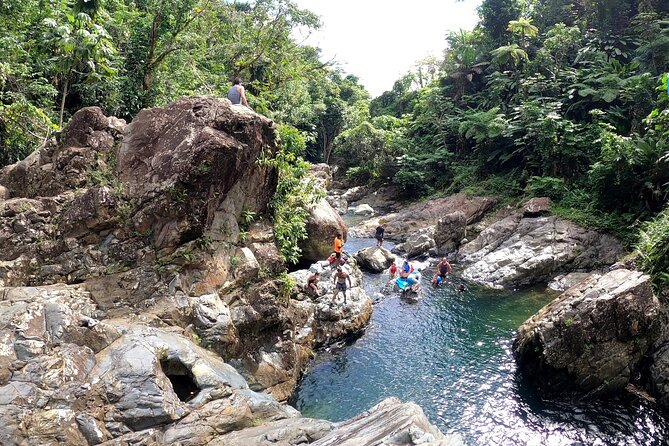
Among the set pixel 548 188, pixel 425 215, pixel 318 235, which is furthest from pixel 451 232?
pixel 318 235

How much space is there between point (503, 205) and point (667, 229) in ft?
48.3

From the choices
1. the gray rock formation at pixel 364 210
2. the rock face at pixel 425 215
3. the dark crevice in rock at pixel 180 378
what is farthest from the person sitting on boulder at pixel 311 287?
the gray rock formation at pixel 364 210

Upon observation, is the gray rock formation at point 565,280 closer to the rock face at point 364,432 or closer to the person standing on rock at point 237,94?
the rock face at point 364,432

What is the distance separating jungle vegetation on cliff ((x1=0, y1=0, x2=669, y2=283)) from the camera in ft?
46.5

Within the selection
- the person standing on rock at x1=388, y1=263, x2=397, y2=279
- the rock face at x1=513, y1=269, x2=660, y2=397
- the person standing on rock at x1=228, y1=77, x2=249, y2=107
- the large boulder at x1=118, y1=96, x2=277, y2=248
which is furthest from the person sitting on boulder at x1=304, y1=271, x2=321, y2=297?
the rock face at x1=513, y1=269, x2=660, y2=397

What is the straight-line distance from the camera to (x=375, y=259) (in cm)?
2319

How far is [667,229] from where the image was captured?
14203 millimetres

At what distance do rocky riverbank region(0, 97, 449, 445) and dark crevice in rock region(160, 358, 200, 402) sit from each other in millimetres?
25

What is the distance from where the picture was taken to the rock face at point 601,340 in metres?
11.6

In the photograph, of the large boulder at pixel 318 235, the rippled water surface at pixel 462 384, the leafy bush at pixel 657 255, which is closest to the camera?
the rippled water surface at pixel 462 384

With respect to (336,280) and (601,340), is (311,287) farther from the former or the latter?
(601,340)

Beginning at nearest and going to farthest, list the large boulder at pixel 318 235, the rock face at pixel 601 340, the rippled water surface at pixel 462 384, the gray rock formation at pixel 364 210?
the rippled water surface at pixel 462 384, the rock face at pixel 601 340, the large boulder at pixel 318 235, the gray rock formation at pixel 364 210

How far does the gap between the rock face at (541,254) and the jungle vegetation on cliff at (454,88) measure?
1177 millimetres

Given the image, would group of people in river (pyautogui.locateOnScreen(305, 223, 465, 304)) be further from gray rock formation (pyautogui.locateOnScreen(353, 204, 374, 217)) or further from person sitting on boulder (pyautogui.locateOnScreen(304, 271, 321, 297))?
gray rock formation (pyautogui.locateOnScreen(353, 204, 374, 217))
